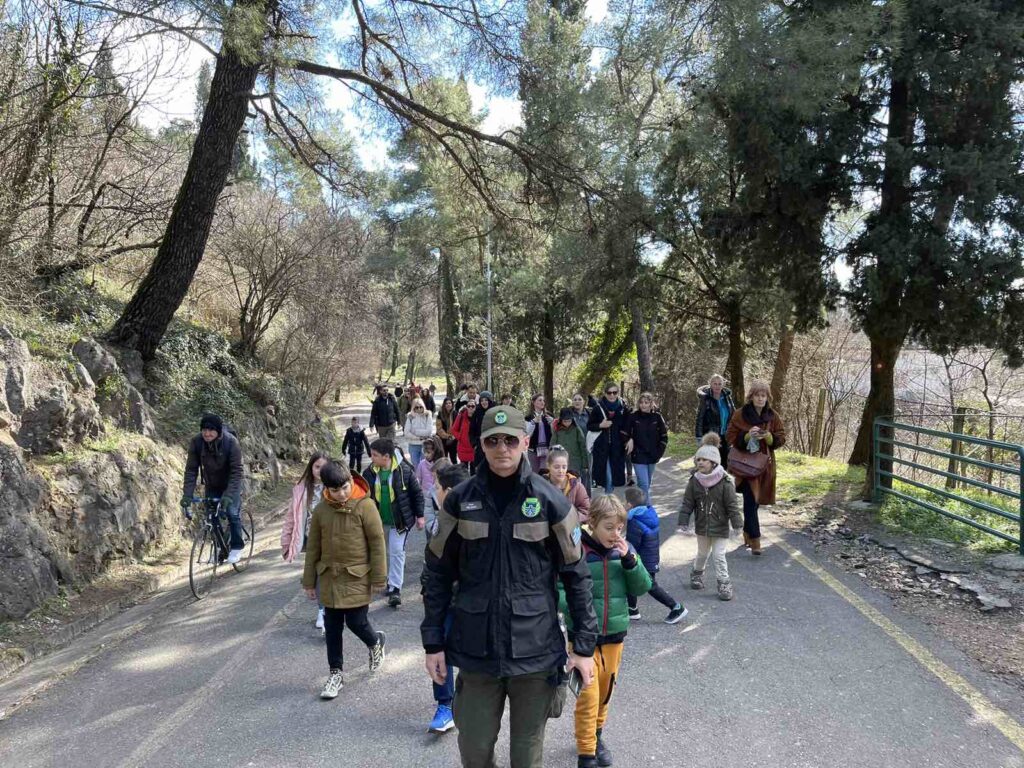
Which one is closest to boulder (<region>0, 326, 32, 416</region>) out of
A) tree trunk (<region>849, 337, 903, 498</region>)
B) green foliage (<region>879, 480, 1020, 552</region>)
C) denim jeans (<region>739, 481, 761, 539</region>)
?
denim jeans (<region>739, 481, 761, 539</region>)

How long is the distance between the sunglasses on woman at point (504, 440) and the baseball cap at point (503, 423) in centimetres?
2

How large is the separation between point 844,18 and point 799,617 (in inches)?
297

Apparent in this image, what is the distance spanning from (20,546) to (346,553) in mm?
3460

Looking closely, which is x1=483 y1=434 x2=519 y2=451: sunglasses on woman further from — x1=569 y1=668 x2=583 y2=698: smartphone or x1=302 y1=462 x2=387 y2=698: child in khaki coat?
x1=302 y1=462 x2=387 y2=698: child in khaki coat

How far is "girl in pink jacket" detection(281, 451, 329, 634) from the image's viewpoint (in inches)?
246

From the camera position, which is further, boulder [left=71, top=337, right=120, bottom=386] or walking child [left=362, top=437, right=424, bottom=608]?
boulder [left=71, top=337, right=120, bottom=386]

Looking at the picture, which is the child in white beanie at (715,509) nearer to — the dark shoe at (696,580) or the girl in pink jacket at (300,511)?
the dark shoe at (696,580)

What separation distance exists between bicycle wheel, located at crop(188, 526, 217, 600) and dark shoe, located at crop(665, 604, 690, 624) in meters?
4.77

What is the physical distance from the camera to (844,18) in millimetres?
9289

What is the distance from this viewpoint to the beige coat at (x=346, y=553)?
490cm

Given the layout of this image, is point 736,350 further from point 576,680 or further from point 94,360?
point 576,680

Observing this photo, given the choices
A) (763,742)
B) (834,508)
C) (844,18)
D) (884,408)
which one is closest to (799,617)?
(763,742)

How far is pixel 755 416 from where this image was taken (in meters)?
8.59

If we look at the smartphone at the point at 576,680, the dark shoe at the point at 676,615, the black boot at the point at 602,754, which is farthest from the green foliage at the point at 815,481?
the smartphone at the point at 576,680
